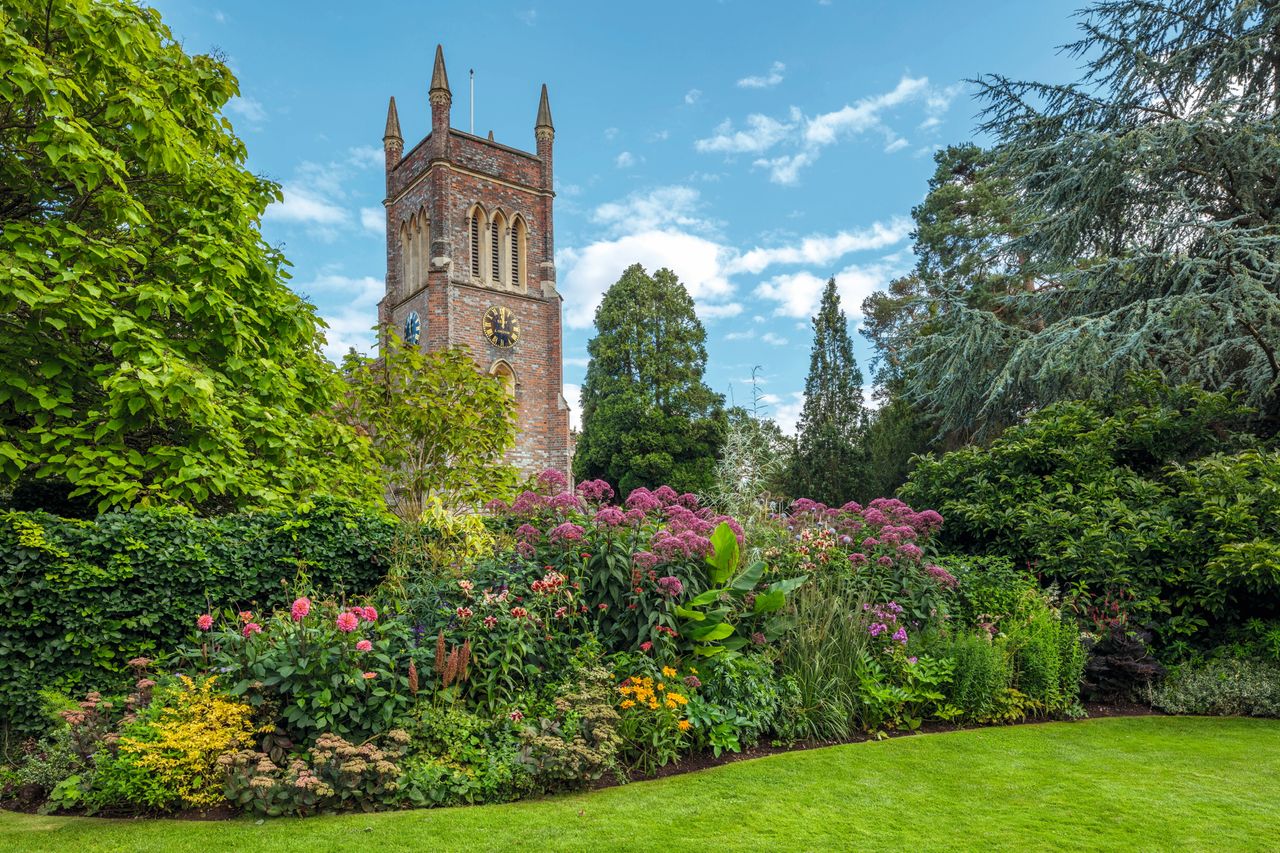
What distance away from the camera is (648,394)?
3041cm

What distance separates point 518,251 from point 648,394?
8.75 metres

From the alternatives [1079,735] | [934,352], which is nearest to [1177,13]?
[934,352]

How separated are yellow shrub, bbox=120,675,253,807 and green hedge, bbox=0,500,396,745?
117 centimetres

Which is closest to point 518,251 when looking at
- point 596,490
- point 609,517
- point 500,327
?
point 500,327

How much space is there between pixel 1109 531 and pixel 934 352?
5.07 m

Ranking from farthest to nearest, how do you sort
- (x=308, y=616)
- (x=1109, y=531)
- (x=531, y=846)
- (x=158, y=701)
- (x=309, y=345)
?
(x=309, y=345), (x=1109, y=531), (x=308, y=616), (x=158, y=701), (x=531, y=846)

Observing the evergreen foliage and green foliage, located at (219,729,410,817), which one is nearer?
green foliage, located at (219,729,410,817)

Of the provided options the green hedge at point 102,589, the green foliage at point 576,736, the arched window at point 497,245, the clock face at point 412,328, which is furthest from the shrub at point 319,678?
the arched window at point 497,245

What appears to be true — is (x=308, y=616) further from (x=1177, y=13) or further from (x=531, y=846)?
(x=1177, y=13)

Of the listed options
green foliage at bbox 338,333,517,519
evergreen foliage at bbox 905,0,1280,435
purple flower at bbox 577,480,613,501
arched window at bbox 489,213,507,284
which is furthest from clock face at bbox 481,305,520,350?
purple flower at bbox 577,480,613,501

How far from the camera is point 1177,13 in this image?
1068 cm

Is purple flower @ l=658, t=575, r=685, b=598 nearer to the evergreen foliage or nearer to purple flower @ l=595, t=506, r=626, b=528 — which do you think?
purple flower @ l=595, t=506, r=626, b=528

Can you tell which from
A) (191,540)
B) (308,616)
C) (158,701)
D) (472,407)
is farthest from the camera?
(472,407)

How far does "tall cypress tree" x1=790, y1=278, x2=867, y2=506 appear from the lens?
25656 mm
